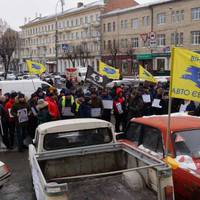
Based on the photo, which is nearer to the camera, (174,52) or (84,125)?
(174,52)

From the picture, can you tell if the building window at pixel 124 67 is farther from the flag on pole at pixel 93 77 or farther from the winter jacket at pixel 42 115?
the winter jacket at pixel 42 115

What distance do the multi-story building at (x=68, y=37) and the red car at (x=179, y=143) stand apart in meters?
49.8

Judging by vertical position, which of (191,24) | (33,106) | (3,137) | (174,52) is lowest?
(3,137)

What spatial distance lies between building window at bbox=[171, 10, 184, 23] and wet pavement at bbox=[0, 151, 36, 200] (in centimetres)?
4176

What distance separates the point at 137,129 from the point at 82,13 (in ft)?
232

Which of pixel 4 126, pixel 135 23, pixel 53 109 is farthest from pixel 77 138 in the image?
pixel 135 23

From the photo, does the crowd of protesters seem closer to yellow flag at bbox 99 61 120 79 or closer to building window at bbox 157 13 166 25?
yellow flag at bbox 99 61 120 79

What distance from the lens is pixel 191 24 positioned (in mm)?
47938

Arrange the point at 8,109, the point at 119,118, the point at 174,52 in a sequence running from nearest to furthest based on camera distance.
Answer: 1. the point at 174,52
2. the point at 8,109
3. the point at 119,118

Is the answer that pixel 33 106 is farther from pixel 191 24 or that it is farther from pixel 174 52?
pixel 191 24

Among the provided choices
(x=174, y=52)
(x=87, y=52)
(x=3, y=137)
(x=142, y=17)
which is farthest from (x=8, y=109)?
(x=87, y=52)

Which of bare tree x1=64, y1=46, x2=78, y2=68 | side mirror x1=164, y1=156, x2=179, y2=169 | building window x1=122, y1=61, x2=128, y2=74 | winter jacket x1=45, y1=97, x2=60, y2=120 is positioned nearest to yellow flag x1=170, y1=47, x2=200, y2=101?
side mirror x1=164, y1=156, x2=179, y2=169

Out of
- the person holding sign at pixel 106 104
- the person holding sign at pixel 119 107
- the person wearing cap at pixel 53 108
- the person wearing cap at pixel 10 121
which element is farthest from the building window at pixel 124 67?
the person wearing cap at pixel 10 121

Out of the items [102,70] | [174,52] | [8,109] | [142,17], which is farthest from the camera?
[142,17]
